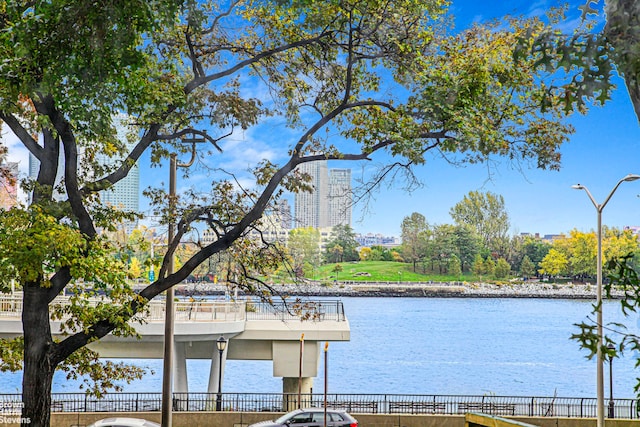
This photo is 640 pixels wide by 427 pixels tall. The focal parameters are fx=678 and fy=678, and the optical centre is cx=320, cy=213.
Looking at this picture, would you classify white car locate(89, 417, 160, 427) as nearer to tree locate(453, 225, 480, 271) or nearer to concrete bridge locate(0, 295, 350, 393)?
concrete bridge locate(0, 295, 350, 393)

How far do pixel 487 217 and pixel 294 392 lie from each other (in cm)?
8338

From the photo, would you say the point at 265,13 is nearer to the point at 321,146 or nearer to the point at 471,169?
the point at 321,146

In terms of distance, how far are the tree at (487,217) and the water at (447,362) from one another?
34.6 feet

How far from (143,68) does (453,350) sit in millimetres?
58573

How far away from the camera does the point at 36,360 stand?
8.92 meters

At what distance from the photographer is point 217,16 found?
997 cm

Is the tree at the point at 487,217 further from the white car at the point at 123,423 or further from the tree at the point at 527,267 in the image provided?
the white car at the point at 123,423

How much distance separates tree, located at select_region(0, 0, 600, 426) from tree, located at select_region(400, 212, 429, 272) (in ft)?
285

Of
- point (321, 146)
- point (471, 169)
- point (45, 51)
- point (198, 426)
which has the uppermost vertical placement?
point (471, 169)

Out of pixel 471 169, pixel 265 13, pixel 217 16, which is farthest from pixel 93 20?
pixel 471 169

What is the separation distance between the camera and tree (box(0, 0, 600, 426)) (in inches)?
309

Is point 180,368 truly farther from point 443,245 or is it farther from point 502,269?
point 502,269

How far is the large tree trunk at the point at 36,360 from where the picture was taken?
8727mm

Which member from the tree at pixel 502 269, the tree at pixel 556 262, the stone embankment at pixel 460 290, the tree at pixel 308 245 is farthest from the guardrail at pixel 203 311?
the tree at pixel 502 269
